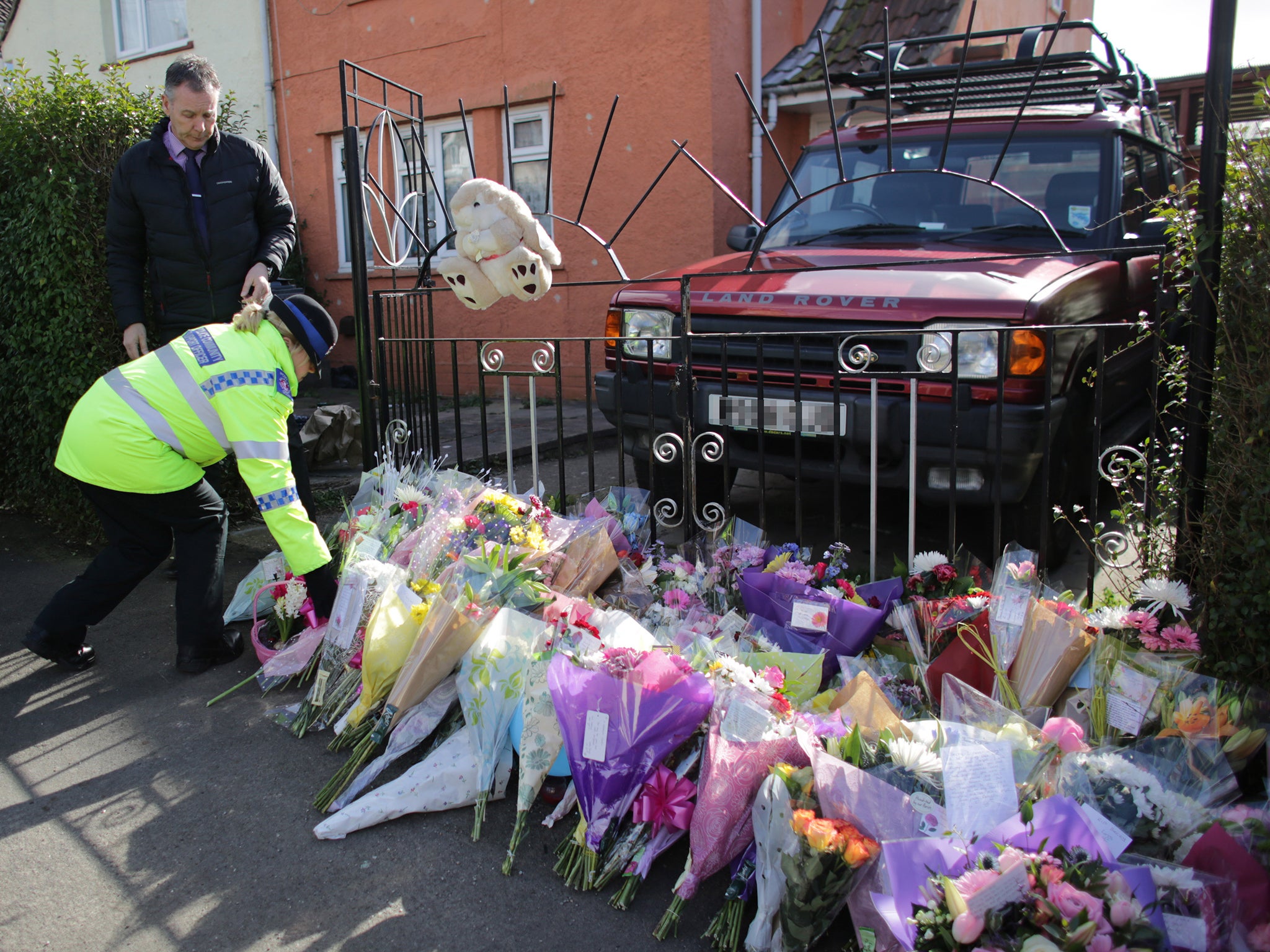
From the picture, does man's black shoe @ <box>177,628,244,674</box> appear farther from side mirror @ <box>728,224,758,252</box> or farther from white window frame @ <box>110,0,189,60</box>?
white window frame @ <box>110,0,189,60</box>

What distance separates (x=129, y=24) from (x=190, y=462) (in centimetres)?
1178

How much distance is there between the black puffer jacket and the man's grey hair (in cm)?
25

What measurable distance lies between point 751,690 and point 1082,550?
2736 millimetres

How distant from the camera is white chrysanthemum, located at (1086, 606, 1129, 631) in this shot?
2.33 metres

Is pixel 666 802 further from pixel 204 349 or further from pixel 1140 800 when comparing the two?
pixel 204 349

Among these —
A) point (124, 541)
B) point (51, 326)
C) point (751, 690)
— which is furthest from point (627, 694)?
point (51, 326)

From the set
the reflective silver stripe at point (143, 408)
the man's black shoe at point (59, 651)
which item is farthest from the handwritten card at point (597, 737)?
the man's black shoe at point (59, 651)

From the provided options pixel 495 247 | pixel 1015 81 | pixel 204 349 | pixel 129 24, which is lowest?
pixel 204 349

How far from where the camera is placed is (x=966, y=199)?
170 inches

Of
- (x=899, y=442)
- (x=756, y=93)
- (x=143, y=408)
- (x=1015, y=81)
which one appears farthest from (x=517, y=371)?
(x=756, y=93)

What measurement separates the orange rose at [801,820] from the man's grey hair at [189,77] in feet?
11.7

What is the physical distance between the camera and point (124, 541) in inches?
131

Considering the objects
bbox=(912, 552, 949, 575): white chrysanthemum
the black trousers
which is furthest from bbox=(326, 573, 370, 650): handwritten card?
bbox=(912, 552, 949, 575): white chrysanthemum

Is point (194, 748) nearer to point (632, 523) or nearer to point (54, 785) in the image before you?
point (54, 785)
